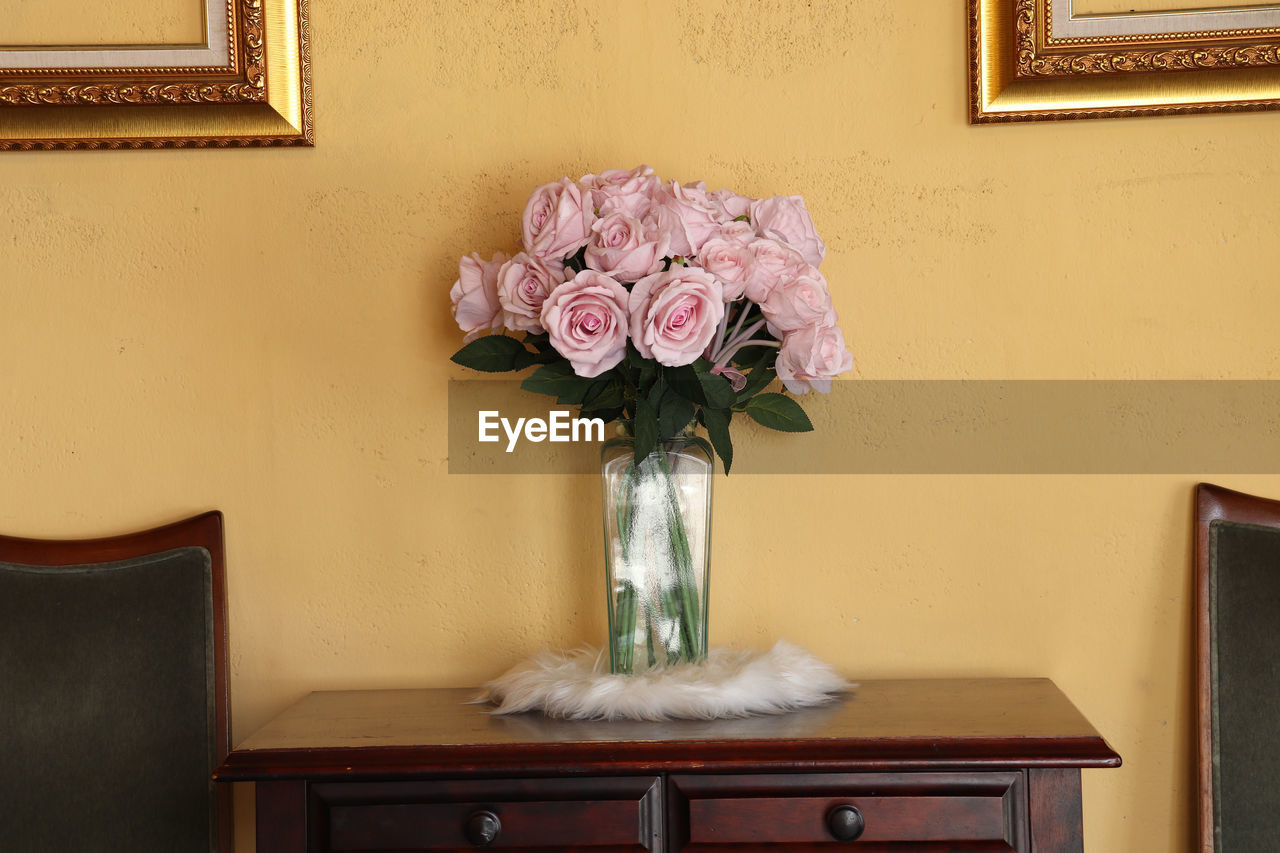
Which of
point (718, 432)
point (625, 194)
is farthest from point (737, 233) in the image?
point (718, 432)

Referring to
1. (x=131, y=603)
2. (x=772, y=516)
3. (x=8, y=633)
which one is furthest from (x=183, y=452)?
(x=772, y=516)

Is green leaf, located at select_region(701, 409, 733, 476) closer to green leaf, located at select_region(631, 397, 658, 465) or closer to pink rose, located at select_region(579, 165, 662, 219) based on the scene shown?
green leaf, located at select_region(631, 397, 658, 465)

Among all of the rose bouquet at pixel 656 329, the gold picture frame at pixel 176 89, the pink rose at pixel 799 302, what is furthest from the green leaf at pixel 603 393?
the gold picture frame at pixel 176 89

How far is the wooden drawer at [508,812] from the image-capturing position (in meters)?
1.08

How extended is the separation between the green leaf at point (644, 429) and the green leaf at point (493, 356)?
18 cm

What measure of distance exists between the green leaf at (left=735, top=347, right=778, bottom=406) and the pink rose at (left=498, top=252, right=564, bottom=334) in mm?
279

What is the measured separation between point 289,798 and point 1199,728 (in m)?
1.22

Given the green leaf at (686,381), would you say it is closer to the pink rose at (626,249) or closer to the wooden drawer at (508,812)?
the pink rose at (626,249)

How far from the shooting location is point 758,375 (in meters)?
1.24

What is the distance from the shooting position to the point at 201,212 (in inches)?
55.4

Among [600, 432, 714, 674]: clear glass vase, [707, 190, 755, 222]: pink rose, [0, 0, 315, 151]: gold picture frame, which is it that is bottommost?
[600, 432, 714, 674]: clear glass vase

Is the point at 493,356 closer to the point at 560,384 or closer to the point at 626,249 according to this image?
the point at 560,384

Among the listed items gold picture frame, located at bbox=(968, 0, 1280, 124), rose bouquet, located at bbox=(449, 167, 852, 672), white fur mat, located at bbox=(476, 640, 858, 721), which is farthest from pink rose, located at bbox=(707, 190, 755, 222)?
white fur mat, located at bbox=(476, 640, 858, 721)

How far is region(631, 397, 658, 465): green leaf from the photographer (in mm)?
1136
